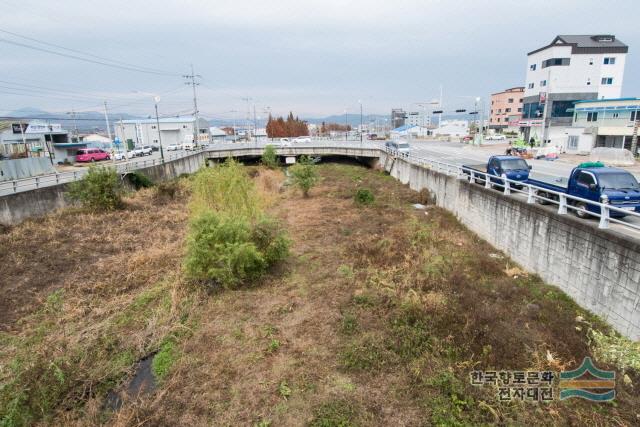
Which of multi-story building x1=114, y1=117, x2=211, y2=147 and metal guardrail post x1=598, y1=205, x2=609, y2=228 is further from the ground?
multi-story building x1=114, y1=117, x2=211, y2=147

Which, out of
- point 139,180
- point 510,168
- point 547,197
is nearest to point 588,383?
point 547,197

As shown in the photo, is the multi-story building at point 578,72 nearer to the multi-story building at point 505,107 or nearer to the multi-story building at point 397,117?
the multi-story building at point 505,107

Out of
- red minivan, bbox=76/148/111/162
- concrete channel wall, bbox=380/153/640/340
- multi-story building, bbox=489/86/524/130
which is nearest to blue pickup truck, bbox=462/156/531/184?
concrete channel wall, bbox=380/153/640/340

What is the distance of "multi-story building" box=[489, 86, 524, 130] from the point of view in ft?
329

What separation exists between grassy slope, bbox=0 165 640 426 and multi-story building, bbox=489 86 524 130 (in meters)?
102

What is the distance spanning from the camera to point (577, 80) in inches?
2079

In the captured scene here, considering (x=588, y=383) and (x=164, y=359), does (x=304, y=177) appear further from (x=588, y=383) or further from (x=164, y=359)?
(x=588, y=383)

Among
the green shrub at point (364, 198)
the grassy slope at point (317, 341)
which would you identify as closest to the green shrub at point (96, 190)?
the grassy slope at point (317, 341)

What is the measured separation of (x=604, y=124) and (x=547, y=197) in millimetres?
35328

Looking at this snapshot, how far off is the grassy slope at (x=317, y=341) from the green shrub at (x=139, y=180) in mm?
16689

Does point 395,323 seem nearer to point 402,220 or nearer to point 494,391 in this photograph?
point 494,391

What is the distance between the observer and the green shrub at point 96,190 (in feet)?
73.4

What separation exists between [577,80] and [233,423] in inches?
2604

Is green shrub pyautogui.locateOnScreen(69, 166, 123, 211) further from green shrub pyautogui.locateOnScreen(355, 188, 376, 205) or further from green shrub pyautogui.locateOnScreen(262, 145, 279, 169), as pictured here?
green shrub pyautogui.locateOnScreen(262, 145, 279, 169)
